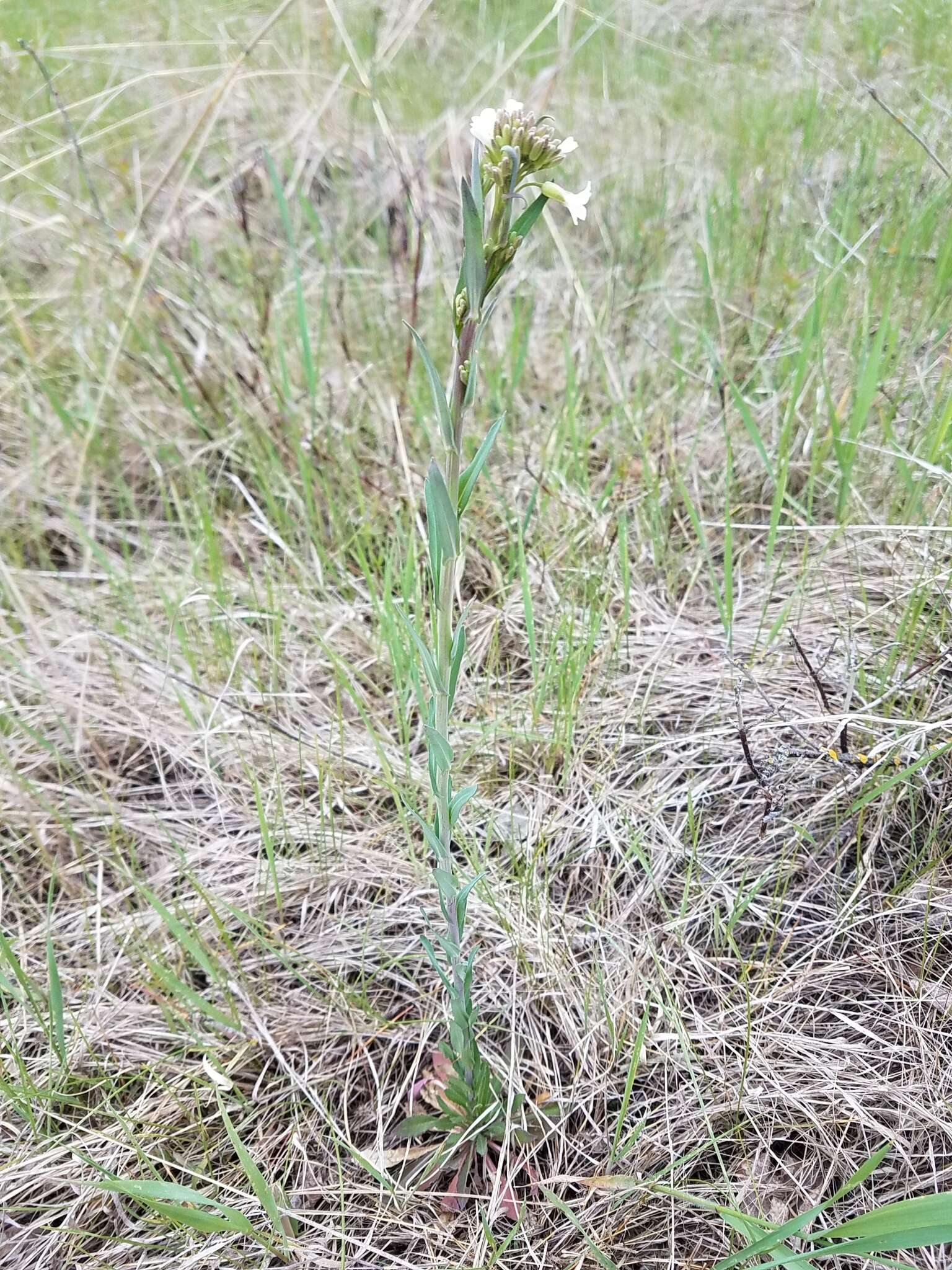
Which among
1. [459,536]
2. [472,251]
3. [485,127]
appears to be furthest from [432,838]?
[485,127]

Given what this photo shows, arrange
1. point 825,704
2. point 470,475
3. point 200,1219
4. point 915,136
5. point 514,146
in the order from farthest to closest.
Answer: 1. point 915,136
2. point 825,704
3. point 200,1219
4. point 470,475
5. point 514,146

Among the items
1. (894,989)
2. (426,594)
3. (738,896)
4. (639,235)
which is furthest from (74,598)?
(639,235)

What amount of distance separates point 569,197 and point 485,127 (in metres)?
0.10

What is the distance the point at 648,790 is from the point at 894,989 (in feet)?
1.60

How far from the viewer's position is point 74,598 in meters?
2.00

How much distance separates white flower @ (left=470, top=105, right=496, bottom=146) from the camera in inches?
30.4

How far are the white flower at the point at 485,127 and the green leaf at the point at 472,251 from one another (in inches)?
2.8

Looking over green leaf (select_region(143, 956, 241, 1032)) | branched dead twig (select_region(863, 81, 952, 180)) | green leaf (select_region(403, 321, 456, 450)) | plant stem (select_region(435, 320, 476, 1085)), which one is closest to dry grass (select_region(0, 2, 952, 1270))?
green leaf (select_region(143, 956, 241, 1032))

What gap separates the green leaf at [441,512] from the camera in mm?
833

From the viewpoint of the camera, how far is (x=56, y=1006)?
1205 mm

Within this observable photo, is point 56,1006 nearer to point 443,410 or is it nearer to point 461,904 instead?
point 461,904

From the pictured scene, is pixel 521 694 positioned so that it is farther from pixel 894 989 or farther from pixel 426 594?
pixel 894 989

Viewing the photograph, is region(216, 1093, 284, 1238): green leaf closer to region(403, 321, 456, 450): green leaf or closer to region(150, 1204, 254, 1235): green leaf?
region(150, 1204, 254, 1235): green leaf

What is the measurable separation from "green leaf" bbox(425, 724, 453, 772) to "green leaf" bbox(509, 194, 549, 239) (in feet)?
1.69
